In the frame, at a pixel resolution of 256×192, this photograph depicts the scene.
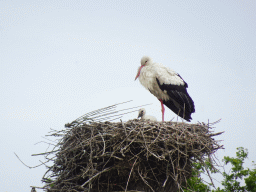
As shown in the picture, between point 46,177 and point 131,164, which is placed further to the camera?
point 46,177

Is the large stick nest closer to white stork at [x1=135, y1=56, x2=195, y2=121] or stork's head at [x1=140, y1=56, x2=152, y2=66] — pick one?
white stork at [x1=135, y1=56, x2=195, y2=121]

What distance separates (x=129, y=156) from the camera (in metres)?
3.86

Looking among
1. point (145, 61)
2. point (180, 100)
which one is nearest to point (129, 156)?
point (180, 100)

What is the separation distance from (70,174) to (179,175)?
1432 millimetres

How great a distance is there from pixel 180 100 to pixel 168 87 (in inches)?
13.0

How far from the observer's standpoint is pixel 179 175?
13.1 ft

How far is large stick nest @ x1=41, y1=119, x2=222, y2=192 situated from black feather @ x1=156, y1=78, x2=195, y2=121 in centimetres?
151

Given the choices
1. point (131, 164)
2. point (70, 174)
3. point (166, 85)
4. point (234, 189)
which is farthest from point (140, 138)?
point (234, 189)

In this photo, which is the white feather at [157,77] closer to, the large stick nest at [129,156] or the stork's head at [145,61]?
the stork's head at [145,61]

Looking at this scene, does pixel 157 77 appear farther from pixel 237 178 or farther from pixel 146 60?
pixel 237 178

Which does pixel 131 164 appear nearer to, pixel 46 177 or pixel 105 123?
pixel 105 123

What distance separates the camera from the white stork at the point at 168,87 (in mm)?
5883

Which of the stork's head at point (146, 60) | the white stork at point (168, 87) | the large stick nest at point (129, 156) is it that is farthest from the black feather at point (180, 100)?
the large stick nest at point (129, 156)

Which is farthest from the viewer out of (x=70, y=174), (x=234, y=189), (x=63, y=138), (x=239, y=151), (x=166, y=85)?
(x=239, y=151)
